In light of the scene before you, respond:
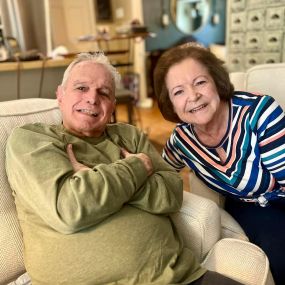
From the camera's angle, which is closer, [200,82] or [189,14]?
[200,82]

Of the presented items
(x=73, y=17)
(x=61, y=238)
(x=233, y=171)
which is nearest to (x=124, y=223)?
(x=61, y=238)

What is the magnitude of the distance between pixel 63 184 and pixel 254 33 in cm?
218

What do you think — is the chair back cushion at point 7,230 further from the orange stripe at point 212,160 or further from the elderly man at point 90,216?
the orange stripe at point 212,160

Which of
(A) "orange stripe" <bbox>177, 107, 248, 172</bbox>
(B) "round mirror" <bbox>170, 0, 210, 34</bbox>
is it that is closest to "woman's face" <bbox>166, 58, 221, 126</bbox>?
(A) "orange stripe" <bbox>177, 107, 248, 172</bbox>

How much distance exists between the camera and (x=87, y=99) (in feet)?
3.49

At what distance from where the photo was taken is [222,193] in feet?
4.48

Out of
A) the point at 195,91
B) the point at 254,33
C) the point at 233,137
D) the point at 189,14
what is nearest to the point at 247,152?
the point at 233,137

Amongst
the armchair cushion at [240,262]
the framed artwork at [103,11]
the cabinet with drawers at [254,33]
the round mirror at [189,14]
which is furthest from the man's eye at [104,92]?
the round mirror at [189,14]

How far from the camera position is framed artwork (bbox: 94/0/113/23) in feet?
18.1

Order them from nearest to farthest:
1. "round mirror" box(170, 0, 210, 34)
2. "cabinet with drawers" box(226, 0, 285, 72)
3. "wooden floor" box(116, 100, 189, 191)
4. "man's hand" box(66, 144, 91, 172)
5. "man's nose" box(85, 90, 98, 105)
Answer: "man's hand" box(66, 144, 91, 172) → "man's nose" box(85, 90, 98, 105) → "cabinet with drawers" box(226, 0, 285, 72) → "wooden floor" box(116, 100, 189, 191) → "round mirror" box(170, 0, 210, 34)

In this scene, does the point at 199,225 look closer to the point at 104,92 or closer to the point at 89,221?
the point at 89,221

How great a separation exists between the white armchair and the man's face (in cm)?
19

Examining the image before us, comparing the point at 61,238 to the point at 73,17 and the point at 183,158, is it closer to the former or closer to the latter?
the point at 183,158

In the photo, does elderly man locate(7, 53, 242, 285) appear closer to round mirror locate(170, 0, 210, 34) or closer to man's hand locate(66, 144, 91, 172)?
man's hand locate(66, 144, 91, 172)
